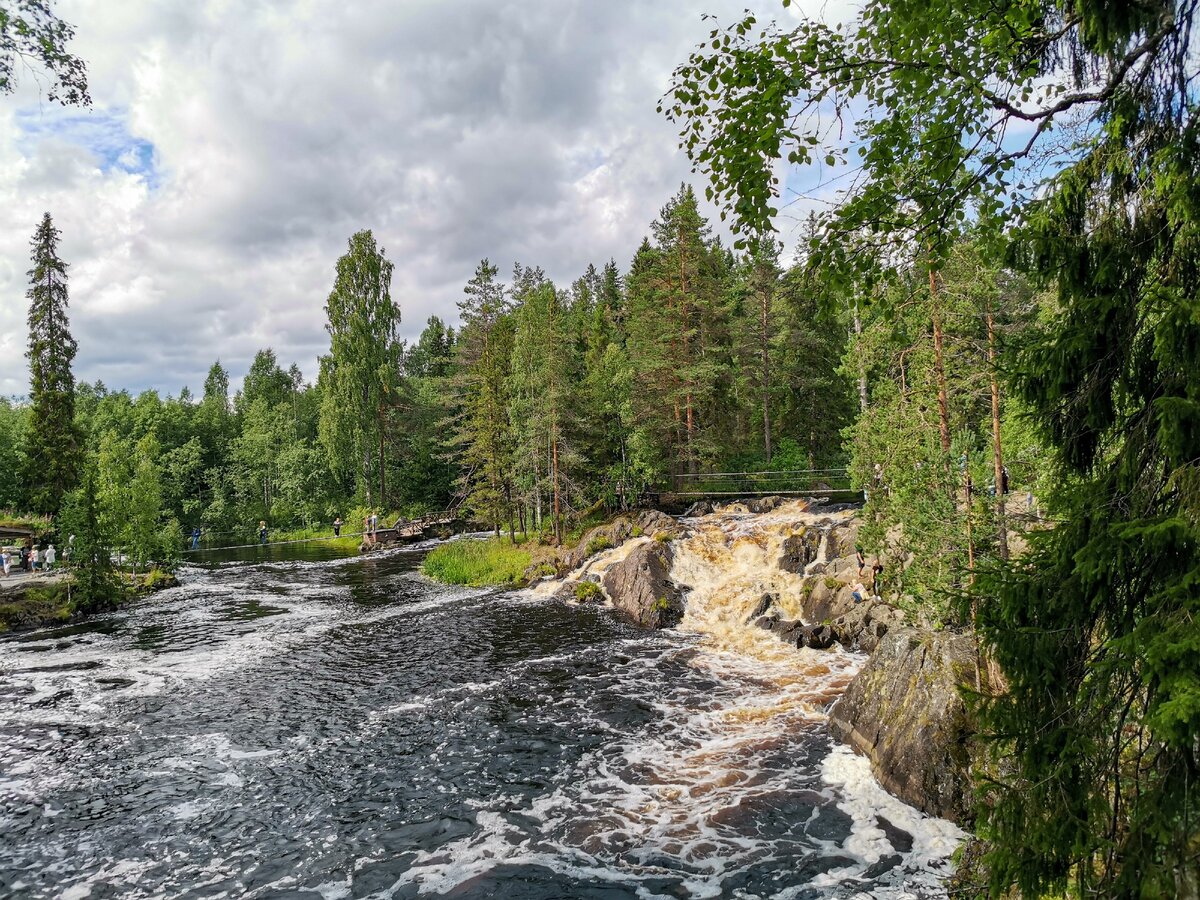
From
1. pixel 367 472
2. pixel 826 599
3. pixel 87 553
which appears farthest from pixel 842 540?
pixel 367 472

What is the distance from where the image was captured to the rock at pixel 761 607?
60.4ft

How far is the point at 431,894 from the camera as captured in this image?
7.61 metres

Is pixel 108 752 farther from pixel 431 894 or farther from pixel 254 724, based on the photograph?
pixel 431 894


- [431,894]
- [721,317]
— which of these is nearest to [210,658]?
[431,894]

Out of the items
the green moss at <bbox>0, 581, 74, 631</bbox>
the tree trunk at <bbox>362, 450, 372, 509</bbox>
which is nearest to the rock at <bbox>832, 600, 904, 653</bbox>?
the green moss at <bbox>0, 581, 74, 631</bbox>

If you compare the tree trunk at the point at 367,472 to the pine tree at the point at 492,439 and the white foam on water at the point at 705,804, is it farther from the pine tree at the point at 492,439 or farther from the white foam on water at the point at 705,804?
the white foam on water at the point at 705,804

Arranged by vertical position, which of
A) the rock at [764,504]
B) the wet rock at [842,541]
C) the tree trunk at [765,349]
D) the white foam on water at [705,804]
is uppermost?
the tree trunk at [765,349]

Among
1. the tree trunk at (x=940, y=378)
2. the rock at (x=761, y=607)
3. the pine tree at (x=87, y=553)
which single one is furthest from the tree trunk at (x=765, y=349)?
the pine tree at (x=87, y=553)

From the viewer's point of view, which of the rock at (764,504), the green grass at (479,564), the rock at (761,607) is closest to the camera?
the rock at (761,607)

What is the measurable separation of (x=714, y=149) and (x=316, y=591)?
1057 inches

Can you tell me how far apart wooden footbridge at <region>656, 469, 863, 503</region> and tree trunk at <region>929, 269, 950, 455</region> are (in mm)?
19022

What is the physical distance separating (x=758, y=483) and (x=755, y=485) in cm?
19

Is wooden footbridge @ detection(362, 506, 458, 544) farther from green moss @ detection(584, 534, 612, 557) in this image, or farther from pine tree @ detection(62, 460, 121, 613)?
green moss @ detection(584, 534, 612, 557)

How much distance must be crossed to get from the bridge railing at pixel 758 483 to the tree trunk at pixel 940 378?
19.6 m
